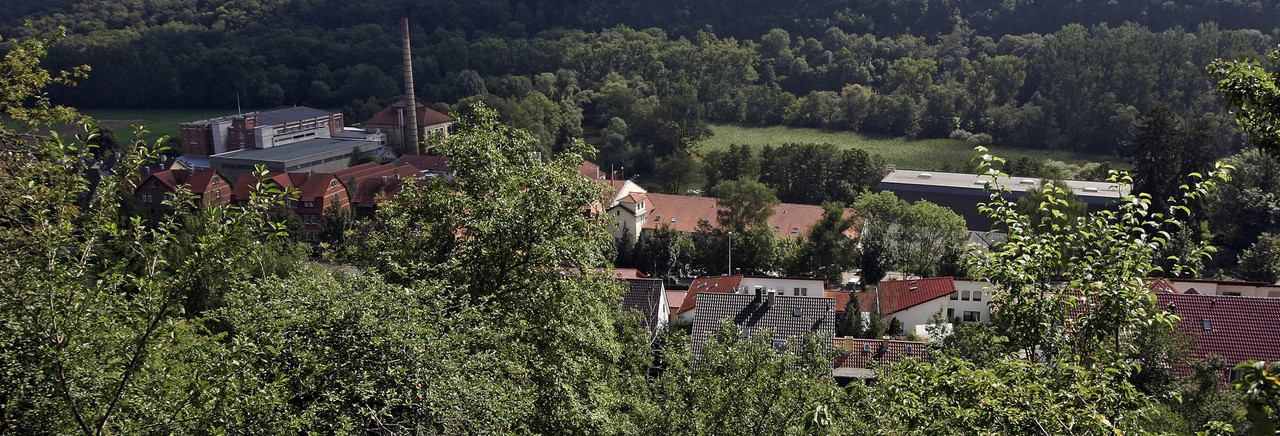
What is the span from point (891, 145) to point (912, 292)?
3798 cm

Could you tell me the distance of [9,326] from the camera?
6.42 m

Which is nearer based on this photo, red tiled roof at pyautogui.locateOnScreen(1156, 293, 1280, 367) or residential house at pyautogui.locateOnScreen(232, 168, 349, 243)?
red tiled roof at pyautogui.locateOnScreen(1156, 293, 1280, 367)

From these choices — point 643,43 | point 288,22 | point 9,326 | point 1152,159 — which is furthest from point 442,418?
point 288,22

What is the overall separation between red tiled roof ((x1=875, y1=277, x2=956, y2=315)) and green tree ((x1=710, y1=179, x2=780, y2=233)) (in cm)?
943

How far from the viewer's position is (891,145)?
213 ft

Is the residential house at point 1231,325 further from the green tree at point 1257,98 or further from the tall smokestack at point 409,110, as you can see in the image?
the tall smokestack at point 409,110

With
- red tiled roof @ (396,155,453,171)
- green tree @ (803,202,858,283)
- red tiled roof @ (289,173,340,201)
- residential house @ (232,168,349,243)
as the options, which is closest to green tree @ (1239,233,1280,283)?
green tree @ (803,202,858,283)

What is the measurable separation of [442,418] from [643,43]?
76.4 m

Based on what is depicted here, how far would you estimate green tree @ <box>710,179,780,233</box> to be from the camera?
38.9 meters

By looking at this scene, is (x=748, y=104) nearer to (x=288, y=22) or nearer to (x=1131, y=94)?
(x=1131, y=94)

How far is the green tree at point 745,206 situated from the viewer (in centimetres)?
3888

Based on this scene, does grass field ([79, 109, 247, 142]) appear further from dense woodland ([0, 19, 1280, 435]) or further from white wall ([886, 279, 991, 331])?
dense woodland ([0, 19, 1280, 435])

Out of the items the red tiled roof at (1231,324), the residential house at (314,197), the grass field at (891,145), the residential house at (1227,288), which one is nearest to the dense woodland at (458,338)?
the red tiled roof at (1231,324)

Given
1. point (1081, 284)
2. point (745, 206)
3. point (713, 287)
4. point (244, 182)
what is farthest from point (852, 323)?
point (244, 182)
